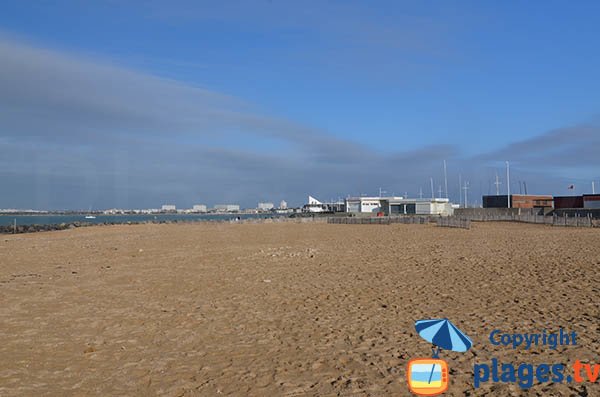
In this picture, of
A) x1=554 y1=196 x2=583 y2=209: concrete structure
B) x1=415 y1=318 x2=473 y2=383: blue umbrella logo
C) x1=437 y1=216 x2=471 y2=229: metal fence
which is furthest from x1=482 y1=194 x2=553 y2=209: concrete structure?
x1=415 y1=318 x2=473 y2=383: blue umbrella logo

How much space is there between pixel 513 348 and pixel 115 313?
7789 mm

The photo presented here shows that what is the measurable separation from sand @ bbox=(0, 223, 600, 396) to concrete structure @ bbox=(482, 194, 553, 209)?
226 feet

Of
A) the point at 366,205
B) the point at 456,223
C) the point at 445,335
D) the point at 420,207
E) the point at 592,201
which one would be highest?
the point at 366,205

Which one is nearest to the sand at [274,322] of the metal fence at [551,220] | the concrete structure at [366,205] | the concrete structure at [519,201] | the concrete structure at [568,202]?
the metal fence at [551,220]

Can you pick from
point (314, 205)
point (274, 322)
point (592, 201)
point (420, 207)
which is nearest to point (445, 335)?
point (274, 322)

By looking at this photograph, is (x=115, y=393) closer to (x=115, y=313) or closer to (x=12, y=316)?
(x=115, y=313)

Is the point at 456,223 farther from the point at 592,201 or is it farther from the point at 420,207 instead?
the point at 420,207

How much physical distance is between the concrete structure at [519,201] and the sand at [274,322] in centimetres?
6902

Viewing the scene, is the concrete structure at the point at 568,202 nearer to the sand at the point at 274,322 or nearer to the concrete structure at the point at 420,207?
the concrete structure at the point at 420,207

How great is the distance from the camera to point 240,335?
836 cm

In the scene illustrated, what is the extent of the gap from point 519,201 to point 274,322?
274 feet

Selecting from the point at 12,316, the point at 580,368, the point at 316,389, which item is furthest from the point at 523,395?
the point at 12,316

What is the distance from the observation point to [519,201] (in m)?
83.0

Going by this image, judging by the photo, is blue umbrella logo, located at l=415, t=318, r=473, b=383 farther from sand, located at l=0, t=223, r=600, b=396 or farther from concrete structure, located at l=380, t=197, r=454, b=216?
concrete structure, located at l=380, t=197, r=454, b=216
